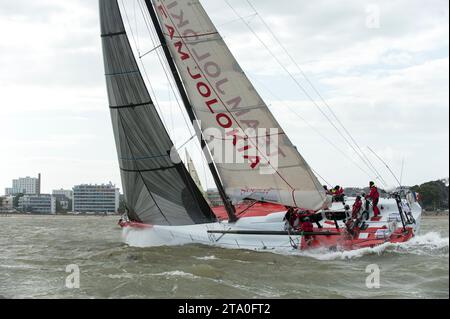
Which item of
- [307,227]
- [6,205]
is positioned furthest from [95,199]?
[307,227]

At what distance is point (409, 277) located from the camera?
9617 millimetres

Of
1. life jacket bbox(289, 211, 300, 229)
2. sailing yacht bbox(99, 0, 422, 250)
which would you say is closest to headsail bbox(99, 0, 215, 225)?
sailing yacht bbox(99, 0, 422, 250)

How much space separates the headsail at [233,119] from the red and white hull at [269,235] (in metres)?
0.65

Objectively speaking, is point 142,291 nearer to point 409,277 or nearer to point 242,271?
point 242,271

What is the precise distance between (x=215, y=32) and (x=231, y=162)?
3.04 m

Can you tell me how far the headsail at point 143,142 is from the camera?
44.8 feet

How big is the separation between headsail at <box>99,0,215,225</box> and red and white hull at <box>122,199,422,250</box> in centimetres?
42

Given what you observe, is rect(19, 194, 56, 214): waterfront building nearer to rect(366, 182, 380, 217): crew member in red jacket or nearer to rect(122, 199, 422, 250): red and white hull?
rect(122, 199, 422, 250): red and white hull

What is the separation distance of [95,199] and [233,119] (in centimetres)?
13071

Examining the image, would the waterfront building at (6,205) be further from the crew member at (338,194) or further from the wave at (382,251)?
the wave at (382,251)

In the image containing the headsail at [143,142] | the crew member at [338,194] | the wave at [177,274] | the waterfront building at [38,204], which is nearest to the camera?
the wave at [177,274]

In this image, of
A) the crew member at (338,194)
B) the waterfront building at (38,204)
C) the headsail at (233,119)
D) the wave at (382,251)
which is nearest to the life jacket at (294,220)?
the headsail at (233,119)
